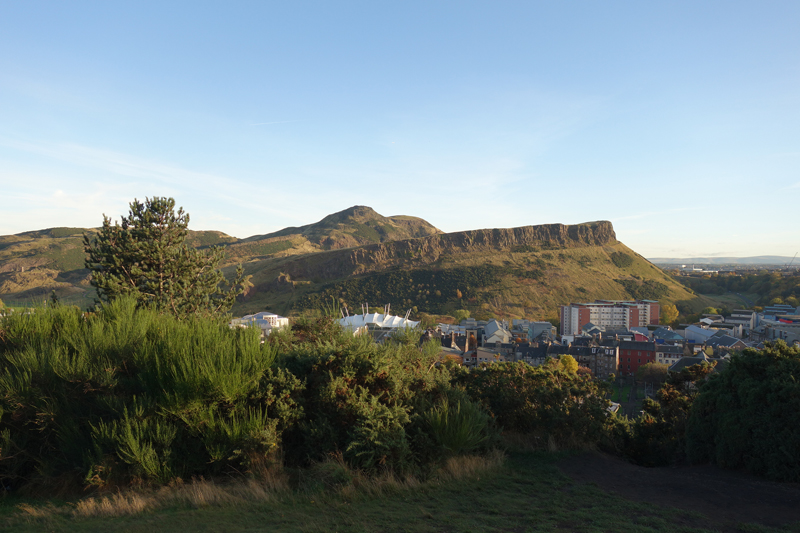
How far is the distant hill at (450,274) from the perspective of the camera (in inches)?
3287

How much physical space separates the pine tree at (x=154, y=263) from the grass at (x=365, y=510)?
736cm

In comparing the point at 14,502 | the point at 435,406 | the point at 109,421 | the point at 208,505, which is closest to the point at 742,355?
the point at 435,406

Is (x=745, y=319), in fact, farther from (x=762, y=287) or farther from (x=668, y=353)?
(x=762, y=287)

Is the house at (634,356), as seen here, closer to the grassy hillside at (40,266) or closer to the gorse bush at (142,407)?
the gorse bush at (142,407)

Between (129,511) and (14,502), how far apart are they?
1.99m

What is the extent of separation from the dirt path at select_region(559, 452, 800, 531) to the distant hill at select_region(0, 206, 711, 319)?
6604cm

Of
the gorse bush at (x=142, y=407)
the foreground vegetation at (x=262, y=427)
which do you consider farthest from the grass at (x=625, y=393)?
the gorse bush at (x=142, y=407)

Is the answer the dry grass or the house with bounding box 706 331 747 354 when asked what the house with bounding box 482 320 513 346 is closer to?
the house with bounding box 706 331 747 354

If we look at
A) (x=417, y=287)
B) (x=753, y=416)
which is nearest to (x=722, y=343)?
(x=417, y=287)

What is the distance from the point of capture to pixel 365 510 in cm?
482

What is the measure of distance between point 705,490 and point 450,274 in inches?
3478

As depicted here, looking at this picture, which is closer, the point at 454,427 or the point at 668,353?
the point at 454,427

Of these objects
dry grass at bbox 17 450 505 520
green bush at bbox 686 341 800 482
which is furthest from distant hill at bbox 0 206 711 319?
dry grass at bbox 17 450 505 520

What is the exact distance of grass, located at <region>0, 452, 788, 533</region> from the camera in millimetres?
4414
